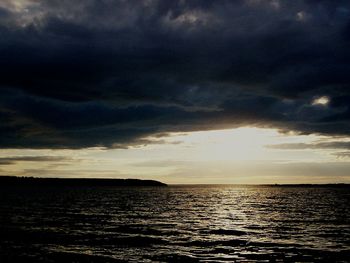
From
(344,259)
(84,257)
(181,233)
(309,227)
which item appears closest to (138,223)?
(181,233)

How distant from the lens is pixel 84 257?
119 ft

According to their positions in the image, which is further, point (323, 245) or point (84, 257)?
point (323, 245)

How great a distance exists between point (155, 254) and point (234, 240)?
12.4 metres

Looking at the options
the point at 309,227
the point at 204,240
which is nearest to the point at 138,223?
the point at 204,240

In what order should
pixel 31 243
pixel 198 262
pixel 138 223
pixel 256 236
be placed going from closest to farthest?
pixel 198 262 → pixel 31 243 → pixel 256 236 → pixel 138 223

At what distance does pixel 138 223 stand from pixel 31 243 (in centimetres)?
2321

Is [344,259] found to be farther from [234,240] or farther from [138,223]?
[138,223]

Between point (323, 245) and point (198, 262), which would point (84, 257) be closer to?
point (198, 262)

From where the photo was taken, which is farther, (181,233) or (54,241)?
(181,233)

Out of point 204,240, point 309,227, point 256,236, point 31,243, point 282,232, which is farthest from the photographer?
point 309,227

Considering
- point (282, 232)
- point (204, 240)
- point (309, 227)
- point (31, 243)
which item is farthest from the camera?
point (309, 227)

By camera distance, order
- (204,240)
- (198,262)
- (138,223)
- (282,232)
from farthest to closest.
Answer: (138,223) < (282,232) < (204,240) < (198,262)

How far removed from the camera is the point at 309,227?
60.1 m

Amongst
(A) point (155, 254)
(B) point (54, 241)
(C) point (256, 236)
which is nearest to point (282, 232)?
(C) point (256, 236)
